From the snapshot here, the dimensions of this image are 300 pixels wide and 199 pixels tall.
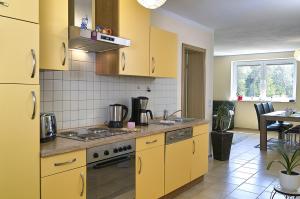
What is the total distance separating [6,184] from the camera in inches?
62.3

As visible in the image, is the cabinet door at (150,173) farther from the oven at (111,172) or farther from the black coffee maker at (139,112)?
the black coffee maker at (139,112)

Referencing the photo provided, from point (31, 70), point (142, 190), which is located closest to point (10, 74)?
point (31, 70)

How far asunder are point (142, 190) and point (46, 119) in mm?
1158

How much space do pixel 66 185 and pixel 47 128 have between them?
0.45 meters

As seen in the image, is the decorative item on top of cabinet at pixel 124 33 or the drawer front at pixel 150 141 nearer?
the drawer front at pixel 150 141

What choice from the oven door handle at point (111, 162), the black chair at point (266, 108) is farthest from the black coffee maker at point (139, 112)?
the black chair at point (266, 108)

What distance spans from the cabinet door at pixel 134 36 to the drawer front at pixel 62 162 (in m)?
1.03

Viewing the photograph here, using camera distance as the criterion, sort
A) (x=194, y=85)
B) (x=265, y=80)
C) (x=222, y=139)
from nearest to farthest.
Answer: (x=222, y=139) → (x=194, y=85) → (x=265, y=80)

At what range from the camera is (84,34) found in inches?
84.5

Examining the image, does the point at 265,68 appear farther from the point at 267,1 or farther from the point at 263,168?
the point at 267,1

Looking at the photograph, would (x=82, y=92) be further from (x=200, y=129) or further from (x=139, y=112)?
(x=200, y=129)

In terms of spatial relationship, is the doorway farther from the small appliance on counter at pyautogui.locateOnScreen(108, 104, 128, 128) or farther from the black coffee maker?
the small appliance on counter at pyautogui.locateOnScreen(108, 104, 128, 128)

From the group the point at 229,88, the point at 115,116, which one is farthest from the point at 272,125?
the point at 115,116

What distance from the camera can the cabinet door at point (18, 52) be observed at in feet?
5.14
